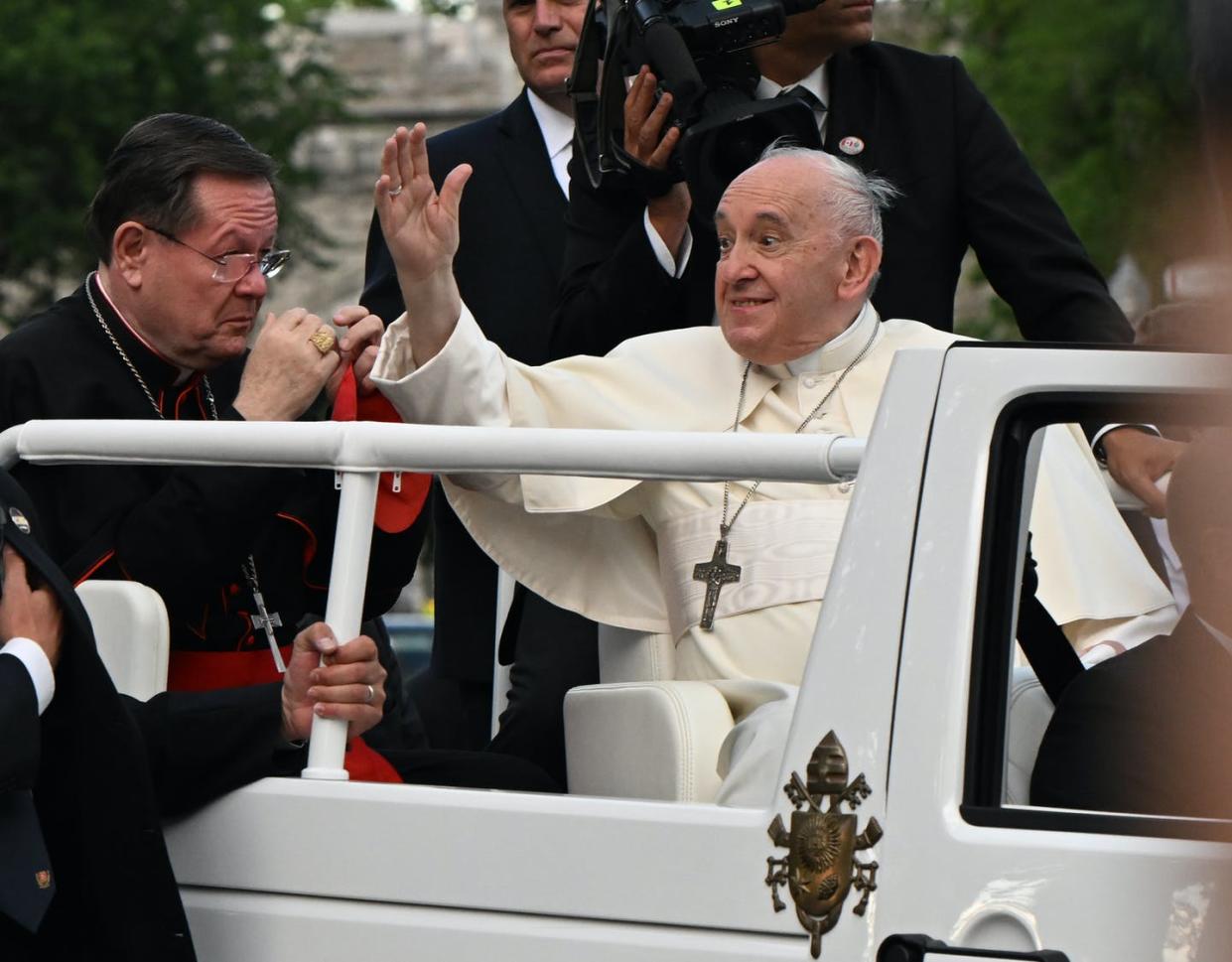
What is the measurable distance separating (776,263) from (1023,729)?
4.60ft

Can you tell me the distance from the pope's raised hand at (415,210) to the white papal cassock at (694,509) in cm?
12

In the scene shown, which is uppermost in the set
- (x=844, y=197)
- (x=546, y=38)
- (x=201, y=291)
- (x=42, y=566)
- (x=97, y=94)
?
(x=97, y=94)

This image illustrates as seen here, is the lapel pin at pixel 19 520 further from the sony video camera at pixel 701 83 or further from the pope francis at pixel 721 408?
the sony video camera at pixel 701 83

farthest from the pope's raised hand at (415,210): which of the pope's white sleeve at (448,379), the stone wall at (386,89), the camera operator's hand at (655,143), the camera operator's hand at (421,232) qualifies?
the stone wall at (386,89)

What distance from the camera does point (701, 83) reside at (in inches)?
154

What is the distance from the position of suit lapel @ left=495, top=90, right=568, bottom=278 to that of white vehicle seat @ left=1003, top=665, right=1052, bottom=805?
2145 mm

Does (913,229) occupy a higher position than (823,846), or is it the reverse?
(913,229)

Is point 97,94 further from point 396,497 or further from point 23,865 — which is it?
point 23,865

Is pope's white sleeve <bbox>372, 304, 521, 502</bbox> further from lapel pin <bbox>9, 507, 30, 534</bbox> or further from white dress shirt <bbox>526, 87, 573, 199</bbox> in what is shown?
white dress shirt <bbox>526, 87, 573, 199</bbox>

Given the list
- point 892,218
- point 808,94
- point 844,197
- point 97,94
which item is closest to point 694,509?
point 844,197

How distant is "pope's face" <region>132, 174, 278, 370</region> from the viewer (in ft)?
12.7

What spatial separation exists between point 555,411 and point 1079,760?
1.67 m

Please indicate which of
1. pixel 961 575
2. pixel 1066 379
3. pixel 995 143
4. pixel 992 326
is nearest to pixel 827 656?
pixel 961 575

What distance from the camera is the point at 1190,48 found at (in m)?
1.02
